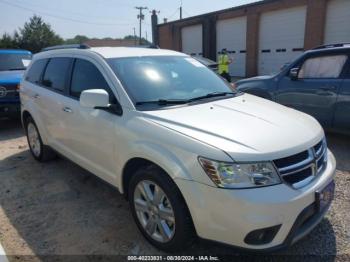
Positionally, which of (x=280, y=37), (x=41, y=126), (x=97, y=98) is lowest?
(x=41, y=126)

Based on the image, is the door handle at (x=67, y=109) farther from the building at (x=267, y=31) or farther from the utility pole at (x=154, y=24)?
the utility pole at (x=154, y=24)

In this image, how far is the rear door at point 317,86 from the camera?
556cm

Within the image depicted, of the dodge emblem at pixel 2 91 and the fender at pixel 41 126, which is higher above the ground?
the dodge emblem at pixel 2 91

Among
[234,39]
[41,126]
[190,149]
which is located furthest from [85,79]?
[234,39]

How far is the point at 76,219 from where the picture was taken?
144 inches

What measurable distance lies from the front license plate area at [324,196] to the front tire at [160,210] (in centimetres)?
100

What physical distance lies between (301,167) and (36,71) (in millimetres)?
4346

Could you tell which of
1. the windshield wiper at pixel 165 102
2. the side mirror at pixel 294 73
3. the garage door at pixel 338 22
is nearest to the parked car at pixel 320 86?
the side mirror at pixel 294 73

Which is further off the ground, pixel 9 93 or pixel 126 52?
pixel 126 52

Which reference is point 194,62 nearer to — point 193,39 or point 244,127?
point 244,127

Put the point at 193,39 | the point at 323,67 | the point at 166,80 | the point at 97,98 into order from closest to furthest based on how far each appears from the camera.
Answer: the point at 97,98 → the point at 166,80 → the point at 323,67 → the point at 193,39

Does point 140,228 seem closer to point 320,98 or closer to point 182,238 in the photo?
point 182,238

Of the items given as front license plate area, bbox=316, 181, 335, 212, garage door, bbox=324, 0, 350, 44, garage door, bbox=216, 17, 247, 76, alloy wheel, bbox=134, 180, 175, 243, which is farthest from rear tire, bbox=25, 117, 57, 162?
garage door, bbox=216, 17, 247, 76

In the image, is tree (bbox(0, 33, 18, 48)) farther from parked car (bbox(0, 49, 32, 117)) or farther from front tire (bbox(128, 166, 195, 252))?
front tire (bbox(128, 166, 195, 252))
